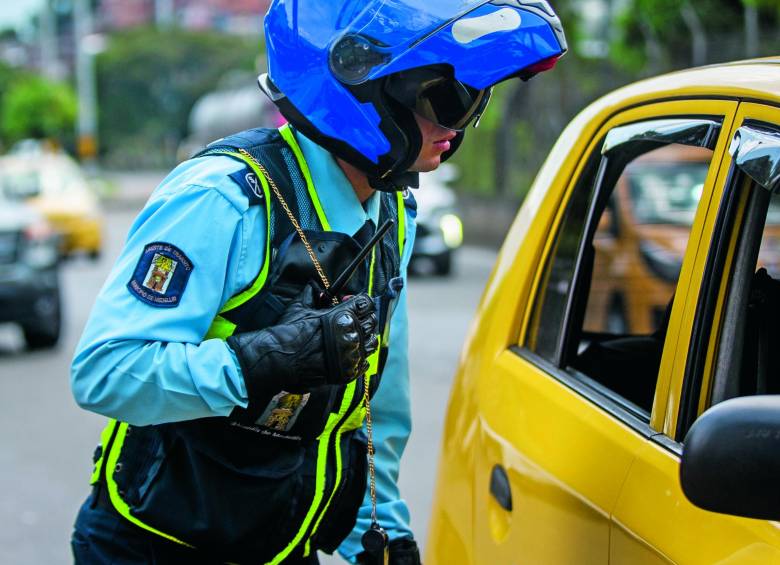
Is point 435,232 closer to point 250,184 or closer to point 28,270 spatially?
point 28,270

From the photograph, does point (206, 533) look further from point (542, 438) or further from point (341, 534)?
point (542, 438)

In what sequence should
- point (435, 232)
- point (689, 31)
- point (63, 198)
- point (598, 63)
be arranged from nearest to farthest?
point (689, 31) < point (435, 232) < point (598, 63) < point (63, 198)

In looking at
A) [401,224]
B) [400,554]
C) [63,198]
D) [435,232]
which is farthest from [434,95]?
[63,198]

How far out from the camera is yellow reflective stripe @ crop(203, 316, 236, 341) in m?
2.06

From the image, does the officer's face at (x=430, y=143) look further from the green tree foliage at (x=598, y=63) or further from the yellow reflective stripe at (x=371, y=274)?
the green tree foliage at (x=598, y=63)

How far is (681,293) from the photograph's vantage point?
2.00 meters

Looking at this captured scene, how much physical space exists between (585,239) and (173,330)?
0.91 metres

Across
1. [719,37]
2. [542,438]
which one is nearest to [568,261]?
[542,438]

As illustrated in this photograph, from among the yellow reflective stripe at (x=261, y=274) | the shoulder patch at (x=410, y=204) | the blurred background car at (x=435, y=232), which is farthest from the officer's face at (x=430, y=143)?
the blurred background car at (x=435, y=232)

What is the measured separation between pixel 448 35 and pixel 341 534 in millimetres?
970

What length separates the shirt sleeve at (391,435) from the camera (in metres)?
2.54

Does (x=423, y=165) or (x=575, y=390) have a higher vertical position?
(x=423, y=165)

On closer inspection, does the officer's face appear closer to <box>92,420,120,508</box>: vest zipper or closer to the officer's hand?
the officer's hand

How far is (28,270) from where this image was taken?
10148mm
